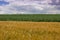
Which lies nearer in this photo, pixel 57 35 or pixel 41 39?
pixel 41 39

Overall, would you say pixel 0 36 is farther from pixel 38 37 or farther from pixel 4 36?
pixel 38 37

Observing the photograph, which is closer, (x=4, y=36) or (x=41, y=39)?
(x=41, y=39)

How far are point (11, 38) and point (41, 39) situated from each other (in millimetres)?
435

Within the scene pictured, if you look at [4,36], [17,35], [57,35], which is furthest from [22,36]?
[57,35]

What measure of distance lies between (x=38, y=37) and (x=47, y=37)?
5.3 inches

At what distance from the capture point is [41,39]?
9.41 feet

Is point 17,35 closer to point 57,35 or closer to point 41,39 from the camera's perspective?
point 41,39

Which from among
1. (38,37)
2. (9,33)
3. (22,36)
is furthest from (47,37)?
(9,33)

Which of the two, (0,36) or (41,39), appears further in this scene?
(0,36)

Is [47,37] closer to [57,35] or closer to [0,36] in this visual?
[57,35]

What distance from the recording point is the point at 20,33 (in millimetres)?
3139

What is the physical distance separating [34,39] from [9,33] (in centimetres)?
42

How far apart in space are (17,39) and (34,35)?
0.31 m

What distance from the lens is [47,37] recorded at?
302 cm
